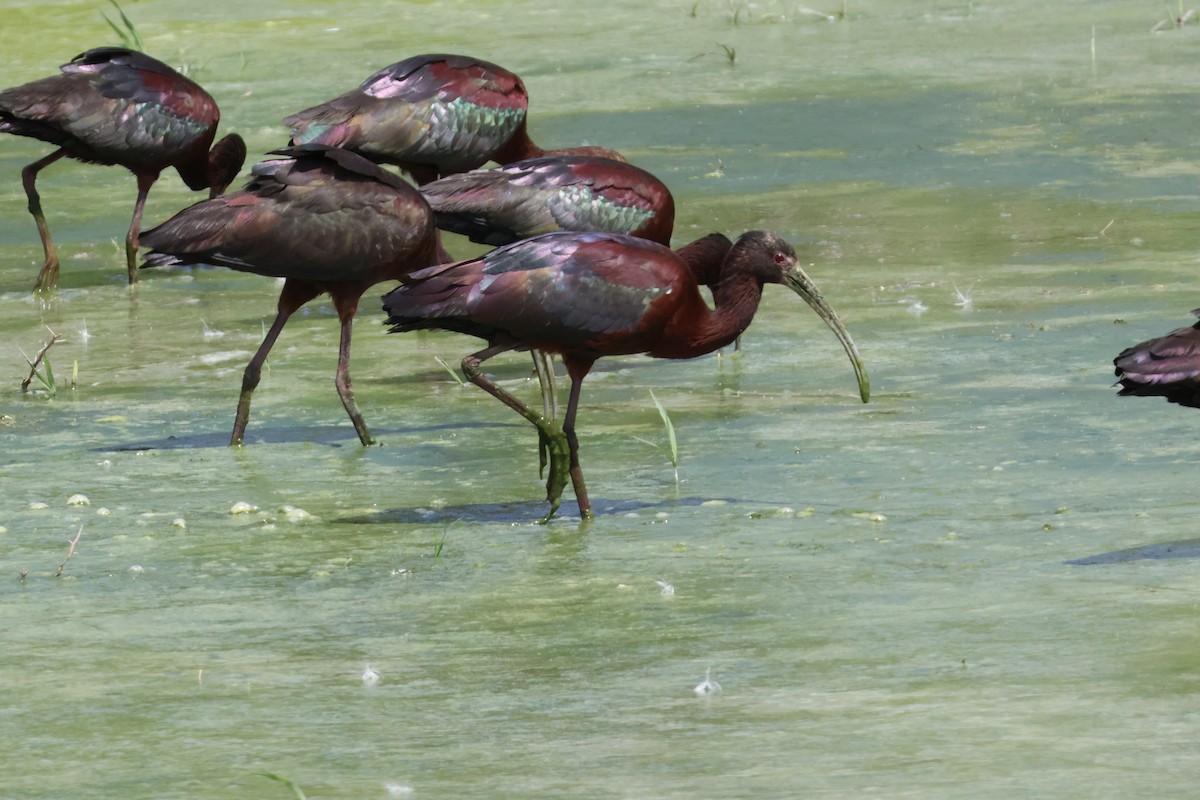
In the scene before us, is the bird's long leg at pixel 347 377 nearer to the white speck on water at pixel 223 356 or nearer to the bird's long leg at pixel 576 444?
the bird's long leg at pixel 576 444

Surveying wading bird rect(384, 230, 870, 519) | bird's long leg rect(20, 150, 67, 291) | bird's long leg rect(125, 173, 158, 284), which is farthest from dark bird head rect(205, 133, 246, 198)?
wading bird rect(384, 230, 870, 519)

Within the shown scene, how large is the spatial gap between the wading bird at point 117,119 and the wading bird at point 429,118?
4.39 feet

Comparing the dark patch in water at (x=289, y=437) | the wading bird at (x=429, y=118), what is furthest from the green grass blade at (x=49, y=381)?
the wading bird at (x=429, y=118)

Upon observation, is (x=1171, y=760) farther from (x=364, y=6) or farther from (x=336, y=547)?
(x=364, y=6)

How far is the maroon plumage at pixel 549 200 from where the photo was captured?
9016 millimetres

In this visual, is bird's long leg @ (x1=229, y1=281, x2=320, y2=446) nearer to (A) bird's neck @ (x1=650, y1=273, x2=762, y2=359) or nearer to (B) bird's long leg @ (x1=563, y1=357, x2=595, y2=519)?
(B) bird's long leg @ (x1=563, y1=357, x2=595, y2=519)

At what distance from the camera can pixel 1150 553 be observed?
599cm

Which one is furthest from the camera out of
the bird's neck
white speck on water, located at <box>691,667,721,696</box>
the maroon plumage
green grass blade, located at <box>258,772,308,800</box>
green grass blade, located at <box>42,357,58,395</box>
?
the maroon plumage

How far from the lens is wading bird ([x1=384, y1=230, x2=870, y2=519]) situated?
22.8 feet

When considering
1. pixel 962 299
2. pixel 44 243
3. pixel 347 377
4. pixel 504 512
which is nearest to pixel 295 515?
pixel 504 512

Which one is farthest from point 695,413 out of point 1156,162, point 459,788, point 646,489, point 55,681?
point 1156,162

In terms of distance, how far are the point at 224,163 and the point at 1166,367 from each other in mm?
7156

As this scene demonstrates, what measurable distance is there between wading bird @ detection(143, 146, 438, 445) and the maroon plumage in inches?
28.9

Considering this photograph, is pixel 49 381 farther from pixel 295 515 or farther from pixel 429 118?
pixel 429 118
